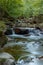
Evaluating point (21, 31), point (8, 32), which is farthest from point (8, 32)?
point (21, 31)

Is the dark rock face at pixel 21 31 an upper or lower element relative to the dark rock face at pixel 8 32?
lower

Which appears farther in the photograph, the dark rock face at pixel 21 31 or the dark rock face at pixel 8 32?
the dark rock face at pixel 21 31

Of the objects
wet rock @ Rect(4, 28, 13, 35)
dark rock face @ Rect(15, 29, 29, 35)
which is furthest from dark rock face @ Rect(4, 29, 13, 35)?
dark rock face @ Rect(15, 29, 29, 35)

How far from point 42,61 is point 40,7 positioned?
1080 inches

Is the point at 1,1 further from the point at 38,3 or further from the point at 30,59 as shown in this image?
the point at 30,59

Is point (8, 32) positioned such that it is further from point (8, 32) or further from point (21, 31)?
point (21, 31)

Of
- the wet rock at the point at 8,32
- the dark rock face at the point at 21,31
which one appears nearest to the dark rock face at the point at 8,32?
the wet rock at the point at 8,32

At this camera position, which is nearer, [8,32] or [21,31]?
[8,32]

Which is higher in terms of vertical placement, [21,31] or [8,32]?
[8,32]

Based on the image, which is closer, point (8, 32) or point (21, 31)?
point (8, 32)

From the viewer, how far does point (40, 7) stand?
116 ft

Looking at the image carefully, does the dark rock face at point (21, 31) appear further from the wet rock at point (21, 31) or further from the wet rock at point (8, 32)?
the wet rock at point (8, 32)

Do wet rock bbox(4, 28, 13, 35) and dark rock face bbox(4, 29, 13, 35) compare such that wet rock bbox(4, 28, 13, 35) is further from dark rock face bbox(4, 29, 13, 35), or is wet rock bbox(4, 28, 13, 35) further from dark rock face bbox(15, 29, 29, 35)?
dark rock face bbox(15, 29, 29, 35)

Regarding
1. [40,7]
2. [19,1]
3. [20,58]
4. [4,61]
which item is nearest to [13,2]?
[19,1]
